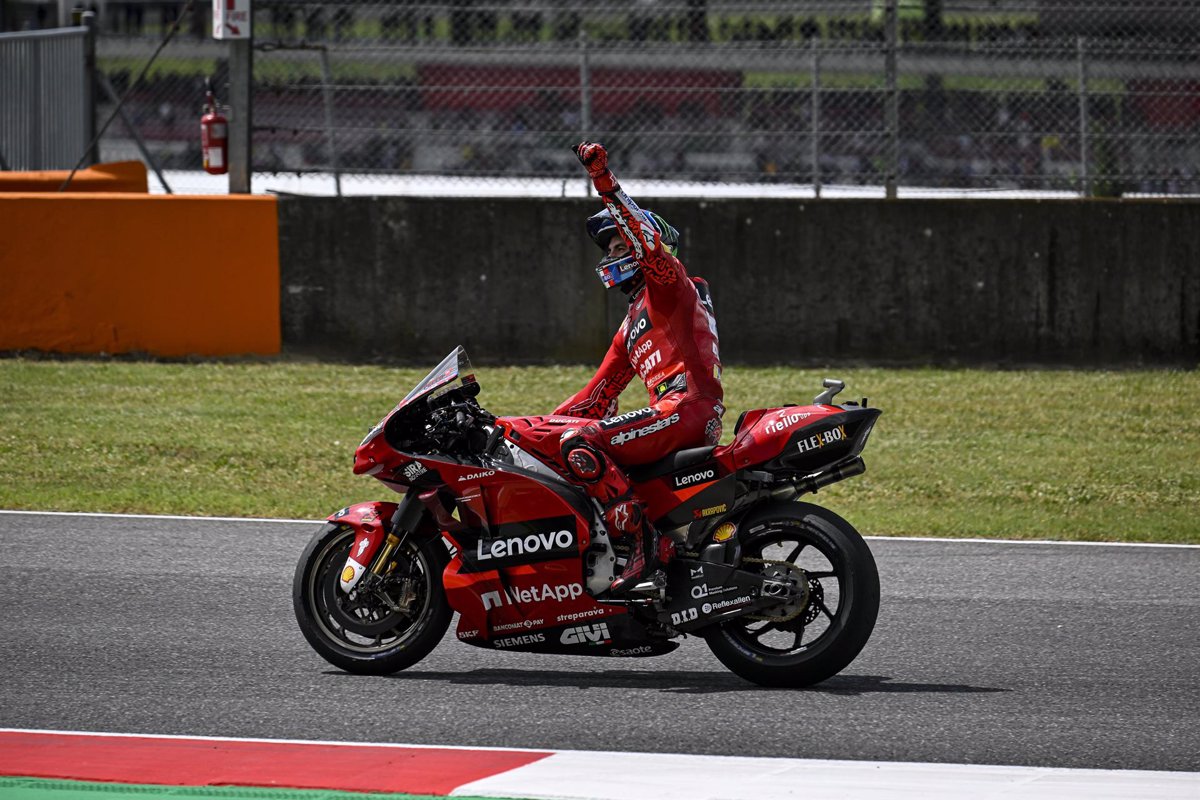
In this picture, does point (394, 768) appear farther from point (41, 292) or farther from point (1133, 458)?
point (41, 292)

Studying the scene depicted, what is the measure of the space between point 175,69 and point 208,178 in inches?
53.0

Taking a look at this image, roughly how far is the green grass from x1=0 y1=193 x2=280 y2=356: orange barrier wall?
0.28 m

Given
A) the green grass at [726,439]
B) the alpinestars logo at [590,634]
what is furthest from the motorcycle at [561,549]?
the green grass at [726,439]

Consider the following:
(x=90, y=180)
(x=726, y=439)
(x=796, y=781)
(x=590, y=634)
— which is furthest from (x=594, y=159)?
(x=90, y=180)

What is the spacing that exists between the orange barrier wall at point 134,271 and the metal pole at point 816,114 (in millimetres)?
4305

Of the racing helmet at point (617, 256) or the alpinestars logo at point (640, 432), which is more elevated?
the racing helmet at point (617, 256)

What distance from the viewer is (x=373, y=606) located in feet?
20.4

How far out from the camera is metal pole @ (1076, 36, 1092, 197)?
42.1ft

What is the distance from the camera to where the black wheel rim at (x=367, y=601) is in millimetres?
6195

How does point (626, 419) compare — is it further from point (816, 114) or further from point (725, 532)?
point (816, 114)

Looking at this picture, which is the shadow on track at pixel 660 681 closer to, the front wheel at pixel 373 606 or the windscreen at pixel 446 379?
the front wheel at pixel 373 606

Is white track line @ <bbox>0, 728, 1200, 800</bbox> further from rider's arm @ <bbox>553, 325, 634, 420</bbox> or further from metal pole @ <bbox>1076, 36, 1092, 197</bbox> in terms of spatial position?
metal pole @ <bbox>1076, 36, 1092, 197</bbox>

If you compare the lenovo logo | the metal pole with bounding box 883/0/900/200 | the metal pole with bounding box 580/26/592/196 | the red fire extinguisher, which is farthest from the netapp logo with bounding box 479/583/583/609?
the red fire extinguisher

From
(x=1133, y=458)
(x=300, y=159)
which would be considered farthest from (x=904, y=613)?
(x=300, y=159)
